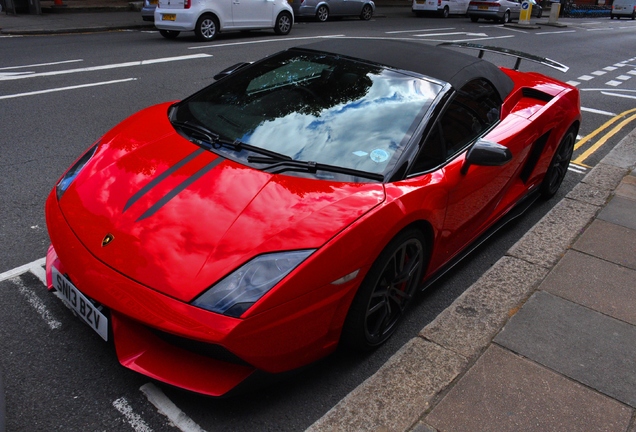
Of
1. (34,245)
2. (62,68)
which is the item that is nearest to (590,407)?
(34,245)

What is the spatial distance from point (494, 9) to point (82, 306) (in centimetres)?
2572

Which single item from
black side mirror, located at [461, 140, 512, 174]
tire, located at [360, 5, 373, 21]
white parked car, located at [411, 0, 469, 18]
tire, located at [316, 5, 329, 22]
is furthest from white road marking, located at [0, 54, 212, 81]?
white parked car, located at [411, 0, 469, 18]

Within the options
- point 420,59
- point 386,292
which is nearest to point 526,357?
point 386,292

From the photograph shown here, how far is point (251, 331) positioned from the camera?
2.13 metres

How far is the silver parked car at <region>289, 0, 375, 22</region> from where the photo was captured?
1922 centimetres

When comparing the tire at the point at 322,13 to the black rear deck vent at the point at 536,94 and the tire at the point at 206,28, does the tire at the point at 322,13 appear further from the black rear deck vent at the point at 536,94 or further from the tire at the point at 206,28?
the black rear deck vent at the point at 536,94

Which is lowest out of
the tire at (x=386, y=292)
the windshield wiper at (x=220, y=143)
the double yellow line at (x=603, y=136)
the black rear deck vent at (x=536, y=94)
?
the double yellow line at (x=603, y=136)

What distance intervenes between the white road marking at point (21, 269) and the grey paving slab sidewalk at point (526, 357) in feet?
6.65

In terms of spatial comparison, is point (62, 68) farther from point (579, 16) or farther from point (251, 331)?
point (579, 16)

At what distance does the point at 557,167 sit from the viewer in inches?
192

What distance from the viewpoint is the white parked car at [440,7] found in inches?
1017

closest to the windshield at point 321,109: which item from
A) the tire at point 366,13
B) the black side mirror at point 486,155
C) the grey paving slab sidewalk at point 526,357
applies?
the black side mirror at point 486,155

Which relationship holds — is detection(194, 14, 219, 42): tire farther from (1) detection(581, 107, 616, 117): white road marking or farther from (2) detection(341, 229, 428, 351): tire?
(2) detection(341, 229, 428, 351): tire

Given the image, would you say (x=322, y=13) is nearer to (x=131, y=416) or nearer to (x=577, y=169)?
(x=577, y=169)
